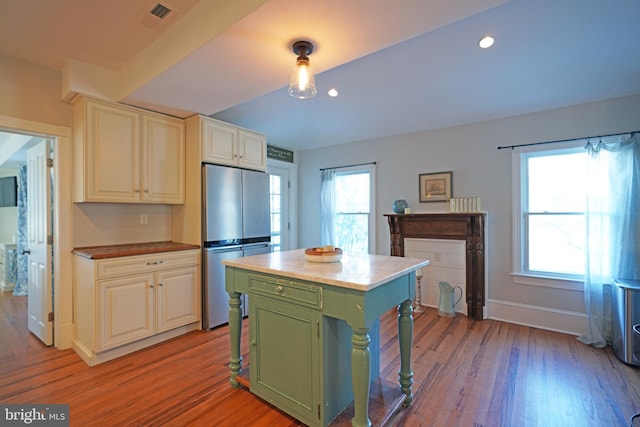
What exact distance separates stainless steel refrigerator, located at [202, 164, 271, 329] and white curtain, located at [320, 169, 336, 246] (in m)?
1.36

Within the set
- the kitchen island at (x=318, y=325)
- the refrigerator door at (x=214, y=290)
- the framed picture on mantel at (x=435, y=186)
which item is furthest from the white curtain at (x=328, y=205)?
the kitchen island at (x=318, y=325)

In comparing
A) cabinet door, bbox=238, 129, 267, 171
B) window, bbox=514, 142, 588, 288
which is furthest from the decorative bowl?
window, bbox=514, 142, 588, 288

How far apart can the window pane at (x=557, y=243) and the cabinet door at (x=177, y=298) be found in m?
3.71

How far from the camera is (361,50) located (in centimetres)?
198

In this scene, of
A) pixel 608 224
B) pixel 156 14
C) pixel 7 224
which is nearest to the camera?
pixel 156 14

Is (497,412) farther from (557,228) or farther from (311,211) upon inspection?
(311,211)

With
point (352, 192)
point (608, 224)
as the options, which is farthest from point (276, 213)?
point (608, 224)

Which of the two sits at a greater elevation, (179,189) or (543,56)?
(543,56)

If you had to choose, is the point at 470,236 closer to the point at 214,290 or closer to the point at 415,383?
the point at 415,383

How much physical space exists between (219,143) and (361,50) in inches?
76.7

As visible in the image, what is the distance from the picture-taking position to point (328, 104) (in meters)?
3.85

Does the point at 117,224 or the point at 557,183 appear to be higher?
the point at 557,183

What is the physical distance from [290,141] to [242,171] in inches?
61.7

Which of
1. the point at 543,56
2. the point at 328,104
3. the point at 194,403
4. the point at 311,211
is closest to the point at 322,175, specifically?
the point at 311,211
